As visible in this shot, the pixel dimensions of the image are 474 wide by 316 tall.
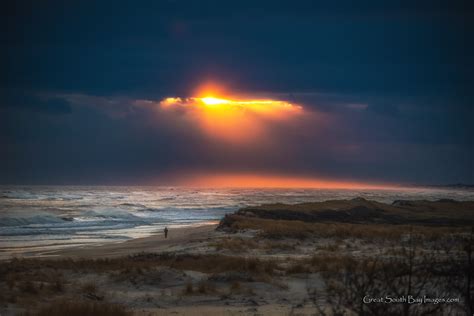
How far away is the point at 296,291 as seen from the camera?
16.2m

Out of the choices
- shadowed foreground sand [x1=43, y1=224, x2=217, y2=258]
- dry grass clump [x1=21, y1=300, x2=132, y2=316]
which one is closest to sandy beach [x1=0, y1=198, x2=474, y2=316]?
dry grass clump [x1=21, y1=300, x2=132, y2=316]

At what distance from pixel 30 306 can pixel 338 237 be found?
22328 mm

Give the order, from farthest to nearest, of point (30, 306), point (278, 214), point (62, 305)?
A: point (278, 214), point (30, 306), point (62, 305)

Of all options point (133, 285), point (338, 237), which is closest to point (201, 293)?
point (133, 285)

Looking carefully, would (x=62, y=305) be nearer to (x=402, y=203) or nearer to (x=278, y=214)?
(x=278, y=214)

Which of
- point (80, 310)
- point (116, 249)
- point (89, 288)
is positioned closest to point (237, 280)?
point (89, 288)

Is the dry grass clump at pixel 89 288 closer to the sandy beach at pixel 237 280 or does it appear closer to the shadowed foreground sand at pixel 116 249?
the sandy beach at pixel 237 280

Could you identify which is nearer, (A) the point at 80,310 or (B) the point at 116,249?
(A) the point at 80,310

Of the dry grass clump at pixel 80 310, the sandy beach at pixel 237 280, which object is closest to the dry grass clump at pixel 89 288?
the sandy beach at pixel 237 280

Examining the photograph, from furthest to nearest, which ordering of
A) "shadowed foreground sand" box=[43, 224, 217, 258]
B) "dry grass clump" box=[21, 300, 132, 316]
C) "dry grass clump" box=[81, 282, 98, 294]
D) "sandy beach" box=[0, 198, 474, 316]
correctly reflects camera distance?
1. "shadowed foreground sand" box=[43, 224, 217, 258]
2. "dry grass clump" box=[81, 282, 98, 294]
3. "dry grass clump" box=[21, 300, 132, 316]
4. "sandy beach" box=[0, 198, 474, 316]

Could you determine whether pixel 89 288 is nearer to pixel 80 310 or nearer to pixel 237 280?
pixel 237 280

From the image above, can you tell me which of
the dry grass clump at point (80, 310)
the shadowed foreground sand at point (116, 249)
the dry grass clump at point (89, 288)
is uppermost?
the dry grass clump at point (80, 310)

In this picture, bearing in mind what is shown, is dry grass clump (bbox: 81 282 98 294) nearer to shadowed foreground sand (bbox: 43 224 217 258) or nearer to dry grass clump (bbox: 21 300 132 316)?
dry grass clump (bbox: 21 300 132 316)

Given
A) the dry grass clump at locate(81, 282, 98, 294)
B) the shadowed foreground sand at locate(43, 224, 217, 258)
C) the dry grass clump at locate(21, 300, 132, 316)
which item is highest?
the dry grass clump at locate(21, 300, 132, 316)
